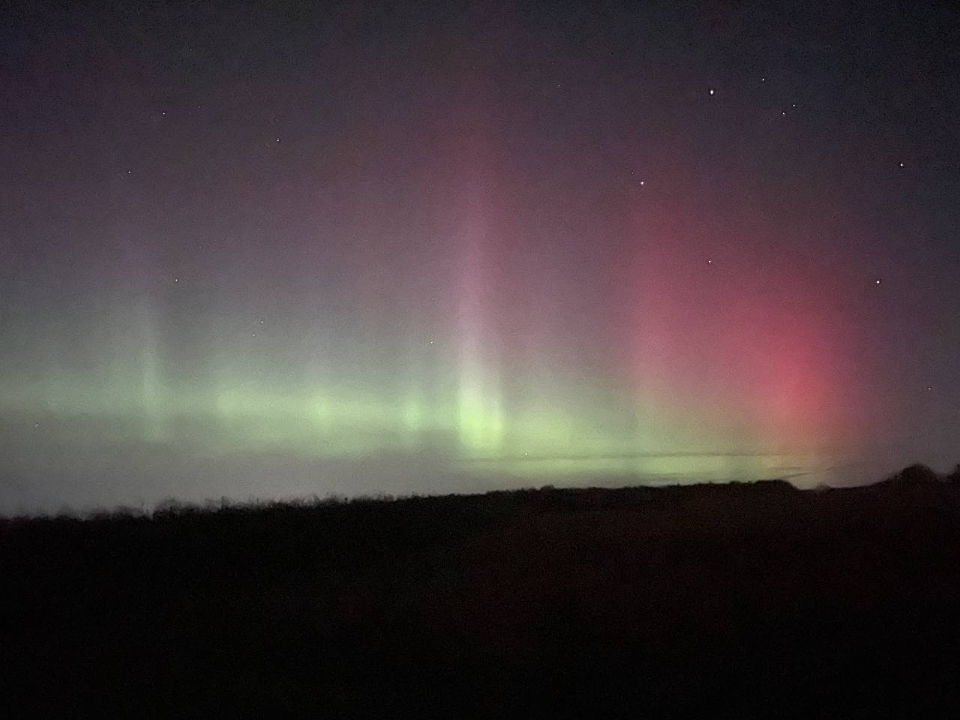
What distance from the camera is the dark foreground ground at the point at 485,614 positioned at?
480 cm

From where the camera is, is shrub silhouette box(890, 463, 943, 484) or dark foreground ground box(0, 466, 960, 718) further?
shrub silhouette box(890, 463, 943, 484)

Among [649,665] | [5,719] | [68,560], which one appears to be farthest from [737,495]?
[5,719]

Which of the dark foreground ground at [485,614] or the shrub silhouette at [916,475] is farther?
the shrub silhouette at [916,475]

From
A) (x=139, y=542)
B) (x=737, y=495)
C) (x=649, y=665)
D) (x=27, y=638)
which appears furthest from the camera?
(x=737, y=495)

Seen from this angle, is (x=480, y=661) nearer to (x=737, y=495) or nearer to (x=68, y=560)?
(x=68, y=560)

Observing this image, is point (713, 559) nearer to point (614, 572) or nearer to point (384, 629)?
point (614, 572)

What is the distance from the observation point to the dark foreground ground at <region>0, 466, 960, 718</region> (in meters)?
4.80

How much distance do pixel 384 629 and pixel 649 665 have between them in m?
1.91

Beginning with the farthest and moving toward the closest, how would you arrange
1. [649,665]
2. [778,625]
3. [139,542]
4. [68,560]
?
[139,542]
[68,560]
[778,625]
[649,665]

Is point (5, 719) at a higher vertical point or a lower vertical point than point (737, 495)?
lower

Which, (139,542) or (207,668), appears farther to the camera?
(139,542)

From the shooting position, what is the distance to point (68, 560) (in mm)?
8789

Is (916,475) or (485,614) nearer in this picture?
(485,614)

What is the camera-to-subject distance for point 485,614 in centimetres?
625
